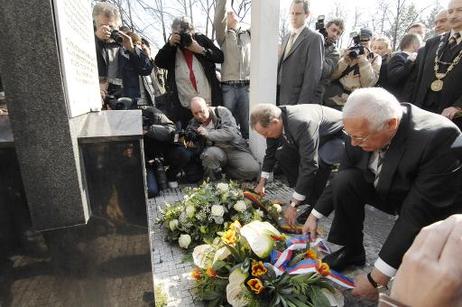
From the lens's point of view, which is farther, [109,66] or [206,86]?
[206,86]

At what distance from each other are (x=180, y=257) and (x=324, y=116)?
185cm

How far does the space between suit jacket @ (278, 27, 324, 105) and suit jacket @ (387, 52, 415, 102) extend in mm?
764

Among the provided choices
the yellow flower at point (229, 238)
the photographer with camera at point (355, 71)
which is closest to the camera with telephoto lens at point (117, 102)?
the yellow flower at point (229, 238)

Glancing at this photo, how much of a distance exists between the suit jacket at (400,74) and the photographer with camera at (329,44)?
0.66 metres

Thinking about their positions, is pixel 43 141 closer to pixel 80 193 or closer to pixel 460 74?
pixel 80 193

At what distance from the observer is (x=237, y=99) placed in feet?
15.7

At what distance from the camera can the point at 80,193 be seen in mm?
1589

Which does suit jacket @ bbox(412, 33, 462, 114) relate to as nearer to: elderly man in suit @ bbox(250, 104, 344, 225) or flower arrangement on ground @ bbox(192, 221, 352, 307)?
elderly man in suit @ bbox(250, 104, 344, 225)

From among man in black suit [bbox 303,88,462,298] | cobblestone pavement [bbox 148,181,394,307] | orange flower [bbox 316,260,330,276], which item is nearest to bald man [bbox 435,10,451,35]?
cobblestone pavement [bbox 148,181,394,307]

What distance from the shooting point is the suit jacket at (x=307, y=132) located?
2871 mm

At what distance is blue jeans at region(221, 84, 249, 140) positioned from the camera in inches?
186

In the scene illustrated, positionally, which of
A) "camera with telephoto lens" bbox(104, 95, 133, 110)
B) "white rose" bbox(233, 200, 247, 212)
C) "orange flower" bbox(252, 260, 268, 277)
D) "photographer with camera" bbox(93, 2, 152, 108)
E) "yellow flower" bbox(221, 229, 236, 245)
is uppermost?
"photographer with camera" bbox(93, 2, 152, 108)

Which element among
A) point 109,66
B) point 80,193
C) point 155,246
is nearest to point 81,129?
point 80,193

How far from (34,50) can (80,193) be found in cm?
65
